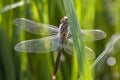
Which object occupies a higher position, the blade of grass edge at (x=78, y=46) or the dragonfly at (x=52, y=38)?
the blade of grass edge at (x=78, y=46)

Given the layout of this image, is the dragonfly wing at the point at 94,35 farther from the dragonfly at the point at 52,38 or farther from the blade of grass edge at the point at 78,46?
the blade of grass edge at the point at 78,46

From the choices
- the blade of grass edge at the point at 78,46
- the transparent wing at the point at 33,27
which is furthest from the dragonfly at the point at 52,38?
the blade of grass edge at the point at 78,46

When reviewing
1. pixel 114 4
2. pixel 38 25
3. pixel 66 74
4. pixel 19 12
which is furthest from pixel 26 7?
pixel 114 4

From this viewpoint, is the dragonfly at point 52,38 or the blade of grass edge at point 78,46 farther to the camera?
the dragonfly at point 52,38

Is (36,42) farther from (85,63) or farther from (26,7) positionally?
(85,63)

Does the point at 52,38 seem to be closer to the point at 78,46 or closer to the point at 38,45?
the point at 38,45

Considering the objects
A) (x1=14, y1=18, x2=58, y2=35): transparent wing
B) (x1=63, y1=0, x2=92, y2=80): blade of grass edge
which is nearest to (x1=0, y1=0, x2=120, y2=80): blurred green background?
(x1=14, y1=18, x2=58, y2=35): transparent wing

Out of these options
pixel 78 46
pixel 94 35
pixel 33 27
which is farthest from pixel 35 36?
pixel 78 46
